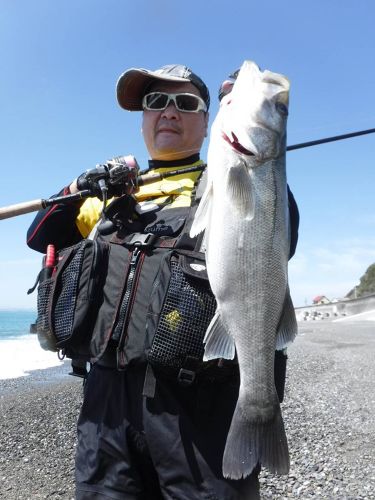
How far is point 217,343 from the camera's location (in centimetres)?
241

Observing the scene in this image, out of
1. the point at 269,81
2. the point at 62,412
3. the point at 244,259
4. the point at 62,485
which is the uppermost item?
the point at 269,81

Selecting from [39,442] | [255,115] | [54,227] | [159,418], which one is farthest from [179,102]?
[39,442]

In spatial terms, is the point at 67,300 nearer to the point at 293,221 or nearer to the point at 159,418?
the point at 159,418

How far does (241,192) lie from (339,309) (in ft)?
138

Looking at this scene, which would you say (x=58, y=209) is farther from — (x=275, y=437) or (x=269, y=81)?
(x=275, y=437)

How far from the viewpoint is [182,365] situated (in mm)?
2523

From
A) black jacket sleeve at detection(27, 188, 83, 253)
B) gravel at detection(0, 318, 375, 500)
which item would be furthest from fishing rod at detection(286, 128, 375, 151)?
gravel at detection(0, 318, 375, 500)

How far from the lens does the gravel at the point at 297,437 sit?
4934 mm

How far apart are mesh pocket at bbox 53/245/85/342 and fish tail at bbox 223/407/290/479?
1.19m

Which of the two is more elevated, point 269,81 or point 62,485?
point 269,81

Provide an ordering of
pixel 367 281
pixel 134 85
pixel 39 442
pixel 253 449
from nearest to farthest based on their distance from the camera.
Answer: pixel 253 449
pixel 134 85
pixel 39 442
pixel 367 281

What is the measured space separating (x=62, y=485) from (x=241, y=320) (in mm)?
4027

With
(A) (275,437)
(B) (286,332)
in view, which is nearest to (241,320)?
(B) (286,332)

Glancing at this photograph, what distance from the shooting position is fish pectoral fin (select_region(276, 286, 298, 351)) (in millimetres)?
2500
